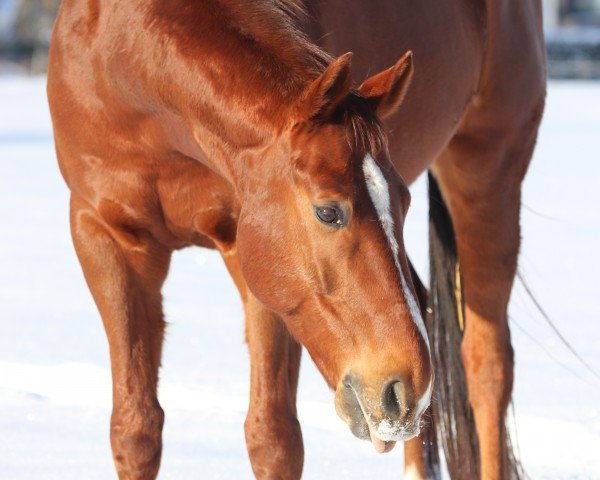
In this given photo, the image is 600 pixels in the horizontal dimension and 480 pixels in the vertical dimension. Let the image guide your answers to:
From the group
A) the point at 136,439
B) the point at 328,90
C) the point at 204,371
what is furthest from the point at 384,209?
the point at 204,371

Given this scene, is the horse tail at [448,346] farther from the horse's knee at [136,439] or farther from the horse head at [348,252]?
the horse head at [348,252]

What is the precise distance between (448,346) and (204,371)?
1.06 m

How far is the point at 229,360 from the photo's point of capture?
184 inches

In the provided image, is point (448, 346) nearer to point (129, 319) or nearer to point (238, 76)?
point (129, 319)

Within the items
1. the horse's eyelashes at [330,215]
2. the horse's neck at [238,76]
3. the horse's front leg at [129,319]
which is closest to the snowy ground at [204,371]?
the horse's front leg at [129,319]

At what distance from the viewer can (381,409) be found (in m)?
2.06

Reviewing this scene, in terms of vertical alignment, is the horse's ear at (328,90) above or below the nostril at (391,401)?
above

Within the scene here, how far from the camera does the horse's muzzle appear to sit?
2.05m

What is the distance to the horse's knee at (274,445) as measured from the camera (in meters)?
2.93

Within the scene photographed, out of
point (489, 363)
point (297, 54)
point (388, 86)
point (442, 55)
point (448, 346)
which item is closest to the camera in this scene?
point (388, 86)

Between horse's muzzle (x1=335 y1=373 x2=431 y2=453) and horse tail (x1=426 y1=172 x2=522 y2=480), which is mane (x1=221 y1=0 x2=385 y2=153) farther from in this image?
horse tail (x1=426 y1=172 x2=522 y2=480)

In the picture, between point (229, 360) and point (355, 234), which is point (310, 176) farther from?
point (229, 360)

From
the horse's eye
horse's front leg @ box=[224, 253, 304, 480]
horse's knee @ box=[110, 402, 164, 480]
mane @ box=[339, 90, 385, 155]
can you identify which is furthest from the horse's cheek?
horse's knee @ box=[110, 402, 164, 480]

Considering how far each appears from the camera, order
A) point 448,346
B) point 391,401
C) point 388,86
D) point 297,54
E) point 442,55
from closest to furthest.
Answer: point 391,401
point 388,86
point 297,54
point 442,55
point 448,346
